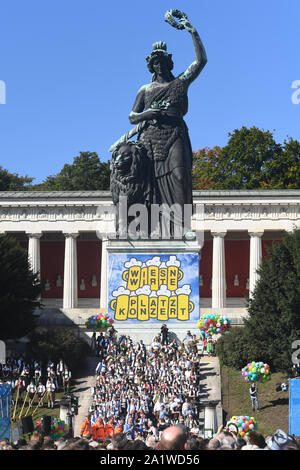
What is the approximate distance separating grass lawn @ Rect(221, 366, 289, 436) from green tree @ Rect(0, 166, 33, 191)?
55831mm

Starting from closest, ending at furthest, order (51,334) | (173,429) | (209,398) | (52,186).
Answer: (173,429) < (209,398) < (51,334) < (52,186)

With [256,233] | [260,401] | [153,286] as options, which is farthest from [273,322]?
[256,233]

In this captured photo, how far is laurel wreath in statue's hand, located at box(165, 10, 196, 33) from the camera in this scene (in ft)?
125

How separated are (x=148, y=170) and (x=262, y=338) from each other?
33.3 feet

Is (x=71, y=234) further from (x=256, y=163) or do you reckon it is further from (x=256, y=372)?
(x=256, y=372)

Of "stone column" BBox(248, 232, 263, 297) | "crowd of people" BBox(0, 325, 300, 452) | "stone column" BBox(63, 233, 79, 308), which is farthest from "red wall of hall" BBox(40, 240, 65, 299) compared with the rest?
"crowd of people" BBox(0, 325, 300, 452)

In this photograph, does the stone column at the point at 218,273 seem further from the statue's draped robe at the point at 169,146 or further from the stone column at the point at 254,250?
the statue's draped robe at the point at 169,146

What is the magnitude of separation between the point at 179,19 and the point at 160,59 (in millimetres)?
2204

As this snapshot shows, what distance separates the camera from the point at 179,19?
127 feet

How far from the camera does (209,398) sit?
1275 inches

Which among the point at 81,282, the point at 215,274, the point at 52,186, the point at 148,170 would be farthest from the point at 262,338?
the point at 52,186

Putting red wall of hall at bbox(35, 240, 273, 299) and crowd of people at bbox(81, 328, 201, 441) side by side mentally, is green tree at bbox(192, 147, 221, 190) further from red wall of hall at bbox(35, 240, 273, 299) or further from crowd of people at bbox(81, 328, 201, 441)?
crowd of people at bbox(81, 328, 201, 441)

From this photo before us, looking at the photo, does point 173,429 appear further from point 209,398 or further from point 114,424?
point 209,398

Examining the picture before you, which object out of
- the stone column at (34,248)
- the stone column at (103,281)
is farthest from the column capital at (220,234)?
the stone column at (34,248)
